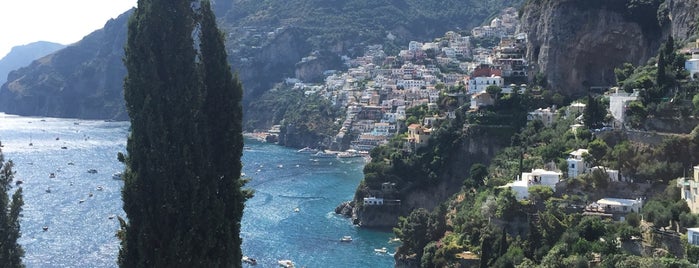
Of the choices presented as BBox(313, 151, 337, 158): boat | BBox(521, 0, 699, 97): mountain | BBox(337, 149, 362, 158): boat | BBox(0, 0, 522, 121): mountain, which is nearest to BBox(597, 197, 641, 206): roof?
BBox(521, 0, 699, 97): mountain

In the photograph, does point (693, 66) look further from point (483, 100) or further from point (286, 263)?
point (286, 263)

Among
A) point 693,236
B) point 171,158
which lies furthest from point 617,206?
point 171,158

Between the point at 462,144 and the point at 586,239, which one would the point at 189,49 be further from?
the point at 462,144

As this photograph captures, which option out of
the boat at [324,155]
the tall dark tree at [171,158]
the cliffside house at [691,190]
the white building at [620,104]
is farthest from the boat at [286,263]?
the boat at [324,155]

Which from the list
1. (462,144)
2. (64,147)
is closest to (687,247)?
(462,144)

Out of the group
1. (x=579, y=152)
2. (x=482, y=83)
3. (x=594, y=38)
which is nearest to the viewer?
(x=579, y=152)

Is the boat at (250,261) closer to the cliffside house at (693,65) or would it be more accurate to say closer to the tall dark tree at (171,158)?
the cliffside house at (693,65)
